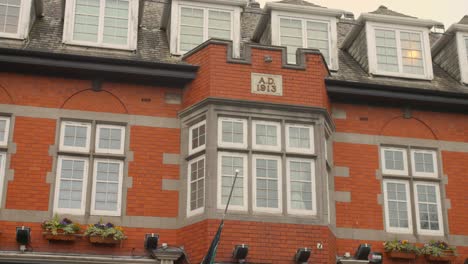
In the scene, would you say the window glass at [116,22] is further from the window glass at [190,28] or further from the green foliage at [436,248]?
the green foliage at [436,248]

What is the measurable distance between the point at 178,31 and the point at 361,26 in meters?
5.22

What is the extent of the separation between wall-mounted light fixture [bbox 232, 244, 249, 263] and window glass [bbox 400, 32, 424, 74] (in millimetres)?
7396

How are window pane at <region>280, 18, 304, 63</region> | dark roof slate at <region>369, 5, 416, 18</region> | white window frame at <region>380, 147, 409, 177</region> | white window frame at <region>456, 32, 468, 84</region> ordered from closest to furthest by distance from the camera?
white window frame at <region>380, 147, 409, 177</region>, window pane at <region>280, 18, 304, 63</region>, white window frame at <region>456, 32, 468, 84</region>, dark roof slate at <region>369, 5, 416, 18</region>

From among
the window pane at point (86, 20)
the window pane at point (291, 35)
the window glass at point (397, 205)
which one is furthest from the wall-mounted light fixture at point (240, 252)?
the window pane at point (86, 20)

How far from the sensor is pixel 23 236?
15641 millimetres

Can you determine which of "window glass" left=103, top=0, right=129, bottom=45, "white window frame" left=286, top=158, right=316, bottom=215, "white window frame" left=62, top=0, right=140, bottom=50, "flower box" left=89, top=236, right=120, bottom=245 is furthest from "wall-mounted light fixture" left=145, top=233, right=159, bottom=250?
"window glass" left=103, top=0, right=129, bottom=45

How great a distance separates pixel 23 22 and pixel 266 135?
22.0ft

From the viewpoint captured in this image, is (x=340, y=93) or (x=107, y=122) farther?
(x=340, y=93)

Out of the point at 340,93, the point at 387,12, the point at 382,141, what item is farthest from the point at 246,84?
the point at 387,12

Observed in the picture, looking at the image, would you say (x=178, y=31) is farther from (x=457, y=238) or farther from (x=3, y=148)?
(x=457, y=238)

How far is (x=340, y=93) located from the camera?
1875 cm

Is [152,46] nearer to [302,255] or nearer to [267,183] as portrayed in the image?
[267,183]

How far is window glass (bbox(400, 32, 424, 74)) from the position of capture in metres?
20.2

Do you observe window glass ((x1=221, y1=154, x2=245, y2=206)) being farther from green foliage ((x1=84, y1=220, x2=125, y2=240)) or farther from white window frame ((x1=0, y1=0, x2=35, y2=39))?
white window frame ((x1=0, y1=0, x2=35, y2=39))
